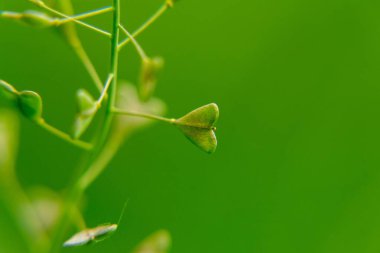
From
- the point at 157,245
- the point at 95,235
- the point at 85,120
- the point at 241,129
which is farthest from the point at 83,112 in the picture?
the point at 241,129

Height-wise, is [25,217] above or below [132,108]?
below

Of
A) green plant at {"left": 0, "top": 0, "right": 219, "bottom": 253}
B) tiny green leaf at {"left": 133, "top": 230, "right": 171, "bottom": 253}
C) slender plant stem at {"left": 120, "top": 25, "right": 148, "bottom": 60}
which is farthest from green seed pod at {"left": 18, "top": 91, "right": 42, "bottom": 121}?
tiny green leaf at {"left": 133, "top": 230, "right": 171, "bottom": 253}

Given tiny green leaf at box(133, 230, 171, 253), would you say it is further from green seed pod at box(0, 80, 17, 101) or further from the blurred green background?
the blurred green background

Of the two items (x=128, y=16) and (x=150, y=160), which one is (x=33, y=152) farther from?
(x=128, y=16)

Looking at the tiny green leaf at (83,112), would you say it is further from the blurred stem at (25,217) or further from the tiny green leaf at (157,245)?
the blurred stem at (25,217)

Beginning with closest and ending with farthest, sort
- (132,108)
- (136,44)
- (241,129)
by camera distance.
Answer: (136,44) → (132,108) → (241,129)

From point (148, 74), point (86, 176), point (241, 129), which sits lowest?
point (241, 129)

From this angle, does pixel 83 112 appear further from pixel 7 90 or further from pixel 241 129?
pixel 241 129
